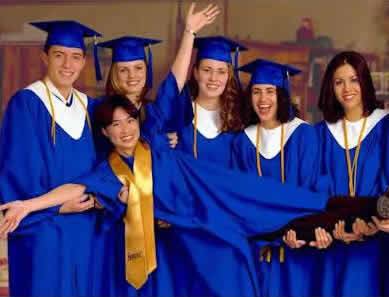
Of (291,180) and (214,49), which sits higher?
(214,49)

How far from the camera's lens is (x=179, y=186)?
165 inches

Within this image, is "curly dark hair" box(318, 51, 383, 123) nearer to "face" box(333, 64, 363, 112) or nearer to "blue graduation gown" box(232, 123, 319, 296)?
"face" box(333, 64, 363, 112)

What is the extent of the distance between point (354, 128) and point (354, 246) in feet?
1.65

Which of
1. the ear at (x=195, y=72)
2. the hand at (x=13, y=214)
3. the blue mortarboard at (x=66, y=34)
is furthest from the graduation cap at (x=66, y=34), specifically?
the hand at (x=13, y=214)

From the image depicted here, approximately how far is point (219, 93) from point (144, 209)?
637 mm

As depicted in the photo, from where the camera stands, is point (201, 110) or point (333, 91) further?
point (201, 110)

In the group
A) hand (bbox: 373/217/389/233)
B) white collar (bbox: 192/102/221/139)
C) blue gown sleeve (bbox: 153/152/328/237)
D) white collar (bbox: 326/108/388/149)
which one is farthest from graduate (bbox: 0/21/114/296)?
hand (bbox: 373/217/389/233)

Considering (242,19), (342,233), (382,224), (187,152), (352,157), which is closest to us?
(382,224)

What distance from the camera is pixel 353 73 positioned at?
420 centimetres

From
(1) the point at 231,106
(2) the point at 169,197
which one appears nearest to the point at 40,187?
(2) the point at 169,197

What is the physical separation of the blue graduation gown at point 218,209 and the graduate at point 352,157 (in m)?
0.21

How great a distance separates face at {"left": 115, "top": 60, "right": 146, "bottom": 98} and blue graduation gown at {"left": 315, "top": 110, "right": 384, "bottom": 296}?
0.84 meters

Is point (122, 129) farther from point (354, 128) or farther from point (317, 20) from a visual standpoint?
point (317, 20)

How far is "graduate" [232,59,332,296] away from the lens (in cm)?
425
